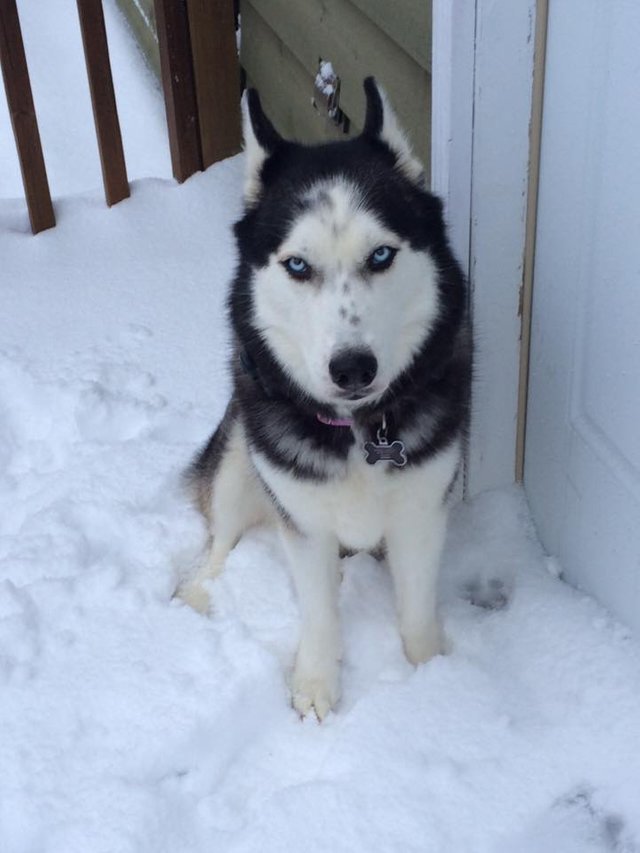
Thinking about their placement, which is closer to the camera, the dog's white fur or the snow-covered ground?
the dog's white fur

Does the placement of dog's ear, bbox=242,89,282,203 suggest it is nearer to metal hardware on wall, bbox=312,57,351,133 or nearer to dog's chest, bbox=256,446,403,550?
dog's chest, bbox=256,446,403,550

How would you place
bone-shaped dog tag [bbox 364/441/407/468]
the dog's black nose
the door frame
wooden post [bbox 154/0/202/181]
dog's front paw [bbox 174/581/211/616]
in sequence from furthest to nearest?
wooden post [bbox 154/0/202/181] → dog's front paw [bbox 174/581/211/616] → the door frame → bone-shaped dog tag [bbox 364/441/407/468] → the dog's black nose

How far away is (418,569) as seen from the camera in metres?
2.16

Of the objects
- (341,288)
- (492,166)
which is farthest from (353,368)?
(492,166)

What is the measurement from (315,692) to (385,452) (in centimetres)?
58

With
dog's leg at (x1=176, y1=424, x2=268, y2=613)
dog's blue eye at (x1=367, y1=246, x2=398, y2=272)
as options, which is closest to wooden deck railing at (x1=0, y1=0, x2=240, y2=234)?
dog's leg at (x1=176, y1=424, x2=268, y2=613)

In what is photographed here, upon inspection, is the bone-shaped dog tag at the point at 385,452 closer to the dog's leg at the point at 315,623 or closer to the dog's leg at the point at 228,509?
the dog's leg at the point at 315,623

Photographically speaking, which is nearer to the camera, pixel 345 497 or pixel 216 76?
pixel 345 497

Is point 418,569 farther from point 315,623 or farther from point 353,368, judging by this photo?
point 353,368

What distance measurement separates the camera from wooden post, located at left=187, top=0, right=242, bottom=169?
3.85m

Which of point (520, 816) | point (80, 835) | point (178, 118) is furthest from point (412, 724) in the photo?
point (178, 118)

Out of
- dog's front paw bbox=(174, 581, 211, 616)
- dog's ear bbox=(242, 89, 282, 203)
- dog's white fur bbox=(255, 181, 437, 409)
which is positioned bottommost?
dog's front paw bbox=(174, 581, 211, 616)

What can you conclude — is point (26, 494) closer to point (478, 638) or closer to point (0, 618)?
point (0, 618)

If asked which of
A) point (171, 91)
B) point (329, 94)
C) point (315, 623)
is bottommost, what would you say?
point (315, 623)
